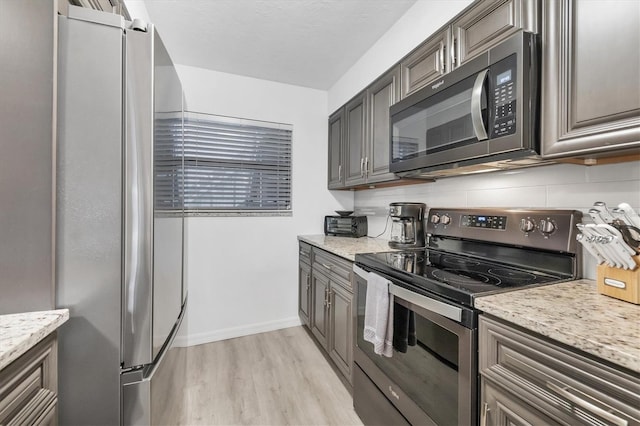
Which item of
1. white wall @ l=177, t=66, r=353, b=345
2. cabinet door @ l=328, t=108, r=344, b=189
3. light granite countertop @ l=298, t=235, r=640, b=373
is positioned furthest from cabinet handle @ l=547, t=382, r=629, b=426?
white wall @ l=177, t=66, r=353, b=345

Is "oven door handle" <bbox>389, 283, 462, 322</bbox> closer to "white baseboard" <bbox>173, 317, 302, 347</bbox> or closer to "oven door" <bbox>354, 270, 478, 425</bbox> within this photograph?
"oven door" <bbox>354, 270, 478, 425</bbox>

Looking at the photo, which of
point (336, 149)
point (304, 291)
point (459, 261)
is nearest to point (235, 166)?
point (336, 149)

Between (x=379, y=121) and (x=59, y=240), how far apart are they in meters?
1.91

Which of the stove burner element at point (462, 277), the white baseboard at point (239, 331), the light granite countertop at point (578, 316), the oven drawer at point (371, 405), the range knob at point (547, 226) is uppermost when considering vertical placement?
the range knob at point (547, 226)

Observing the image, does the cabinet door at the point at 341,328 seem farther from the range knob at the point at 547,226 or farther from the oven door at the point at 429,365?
the range knob at the point at 547,226

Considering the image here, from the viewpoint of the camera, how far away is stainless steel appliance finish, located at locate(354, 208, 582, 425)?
983 mm

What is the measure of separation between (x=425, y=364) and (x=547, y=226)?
80cm

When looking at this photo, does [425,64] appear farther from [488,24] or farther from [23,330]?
[23,330]

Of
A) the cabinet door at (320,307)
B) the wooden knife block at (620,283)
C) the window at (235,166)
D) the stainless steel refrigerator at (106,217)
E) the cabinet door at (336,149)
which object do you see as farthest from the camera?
the cabinet door at (336,149)

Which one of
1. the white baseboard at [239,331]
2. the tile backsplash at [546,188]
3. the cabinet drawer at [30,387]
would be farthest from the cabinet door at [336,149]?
the cabinet drawer at [30,387]

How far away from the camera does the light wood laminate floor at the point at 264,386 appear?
1672 mm

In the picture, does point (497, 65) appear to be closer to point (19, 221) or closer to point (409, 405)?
point (409, 405)

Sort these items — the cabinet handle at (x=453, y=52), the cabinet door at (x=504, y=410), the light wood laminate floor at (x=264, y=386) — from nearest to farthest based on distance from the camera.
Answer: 1. the cabinet door at (x=504, y=410)
2. the cabinet handle at (x=453, y=52)
3. the light wood laminate floor at (x=264, y=386)

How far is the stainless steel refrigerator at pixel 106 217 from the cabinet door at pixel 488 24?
4.55ft
